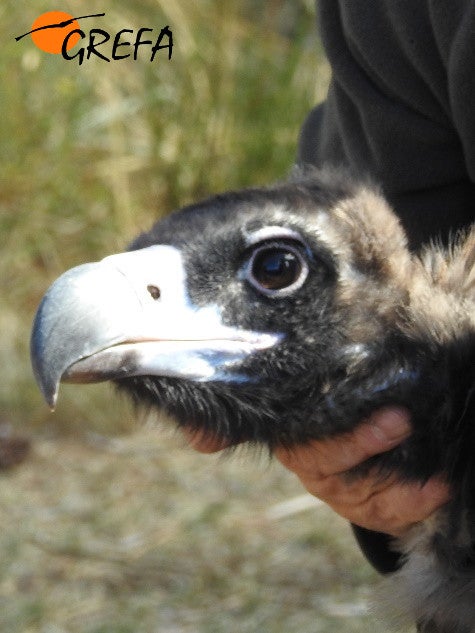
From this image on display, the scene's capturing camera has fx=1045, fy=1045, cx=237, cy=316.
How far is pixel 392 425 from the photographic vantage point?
4.92 feet

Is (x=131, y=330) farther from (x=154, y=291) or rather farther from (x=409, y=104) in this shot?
(x=409, y=104)

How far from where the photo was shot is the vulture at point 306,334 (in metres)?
1.45

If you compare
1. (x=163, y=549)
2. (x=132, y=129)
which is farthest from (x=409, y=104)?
(x=132, y=129)

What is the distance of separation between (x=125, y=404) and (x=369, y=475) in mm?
1367

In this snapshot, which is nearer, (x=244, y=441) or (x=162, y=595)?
(x=244, y=441)

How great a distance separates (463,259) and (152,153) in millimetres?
3013

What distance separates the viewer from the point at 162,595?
305cm

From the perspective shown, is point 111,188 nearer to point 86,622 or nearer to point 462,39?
point 86,622

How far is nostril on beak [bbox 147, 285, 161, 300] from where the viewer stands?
1407mm

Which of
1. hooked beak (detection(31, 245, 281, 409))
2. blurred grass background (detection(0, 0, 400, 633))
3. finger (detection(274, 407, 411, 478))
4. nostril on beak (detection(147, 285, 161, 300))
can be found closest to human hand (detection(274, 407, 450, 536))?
finger (detection(274, 407, 411, 478))

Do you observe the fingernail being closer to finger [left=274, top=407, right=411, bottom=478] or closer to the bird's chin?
finger [left=274, top=407, right=411, bottom=478]

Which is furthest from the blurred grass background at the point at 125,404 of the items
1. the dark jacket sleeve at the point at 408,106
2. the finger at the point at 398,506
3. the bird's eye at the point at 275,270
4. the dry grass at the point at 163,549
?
the bird's eye at the point at 275,270

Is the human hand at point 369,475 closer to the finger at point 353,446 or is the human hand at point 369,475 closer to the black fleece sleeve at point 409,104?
the finger at point 353,446

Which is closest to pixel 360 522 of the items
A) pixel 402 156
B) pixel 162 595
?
pixel 402 156
